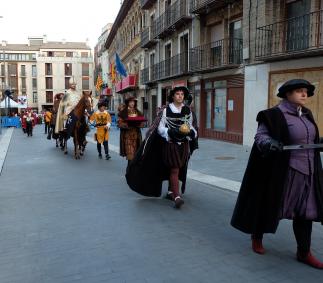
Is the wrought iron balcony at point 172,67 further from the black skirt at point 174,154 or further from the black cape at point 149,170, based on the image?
the black skirt at point 174,154

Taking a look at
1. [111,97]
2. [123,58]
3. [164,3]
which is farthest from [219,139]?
[111,97]

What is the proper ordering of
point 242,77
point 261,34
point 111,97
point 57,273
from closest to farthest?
point 57,273 → point 261,34 → point 242,77 → point 111,97

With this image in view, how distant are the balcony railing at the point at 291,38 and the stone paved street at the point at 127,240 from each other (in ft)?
23.5

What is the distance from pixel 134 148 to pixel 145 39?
23942mm

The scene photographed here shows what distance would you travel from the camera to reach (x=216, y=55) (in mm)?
19219

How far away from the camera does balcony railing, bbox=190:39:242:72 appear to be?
1717 cm

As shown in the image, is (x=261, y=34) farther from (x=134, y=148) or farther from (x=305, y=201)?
(x=305, y=201)

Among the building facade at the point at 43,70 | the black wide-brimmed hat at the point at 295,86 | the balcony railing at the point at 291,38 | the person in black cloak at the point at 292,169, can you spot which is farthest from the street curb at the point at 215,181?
the building facade at the point at 43,70

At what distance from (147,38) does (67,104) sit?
1881 cm

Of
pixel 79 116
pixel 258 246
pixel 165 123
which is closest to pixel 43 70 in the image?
pixel 79 116

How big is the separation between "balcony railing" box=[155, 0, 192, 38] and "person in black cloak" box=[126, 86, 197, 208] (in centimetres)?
1560

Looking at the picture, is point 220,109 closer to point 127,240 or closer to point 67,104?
point 67,104

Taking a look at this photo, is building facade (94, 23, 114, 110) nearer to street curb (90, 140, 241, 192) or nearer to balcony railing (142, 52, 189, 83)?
balcony railing (142, 52, 189, 83)

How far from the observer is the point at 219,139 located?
1870 cm
